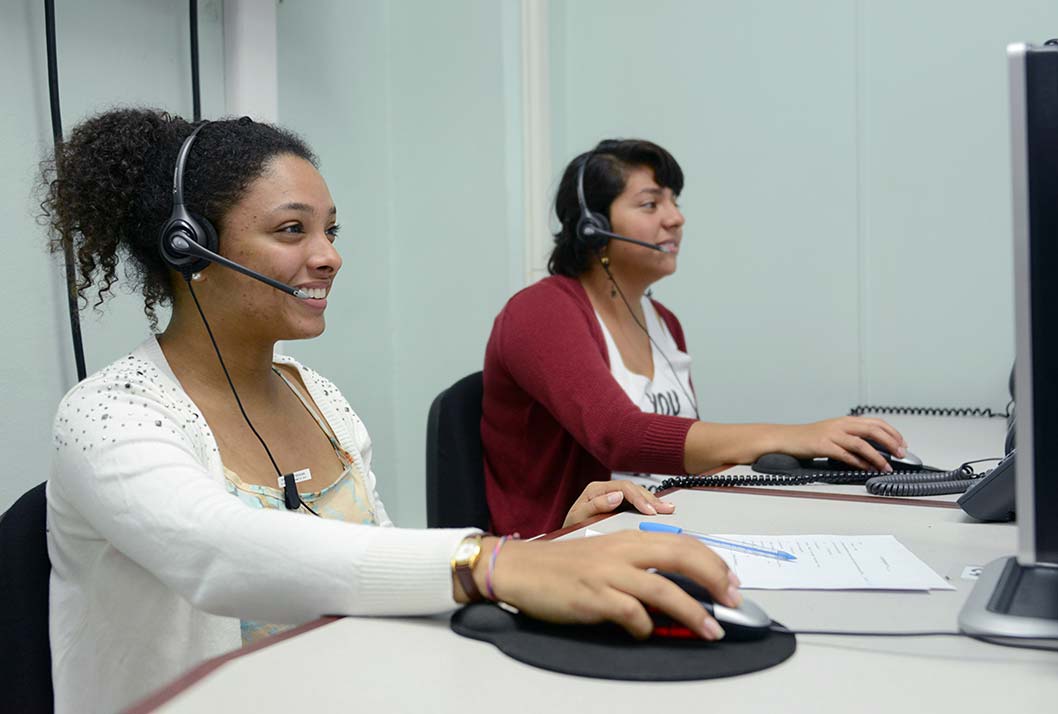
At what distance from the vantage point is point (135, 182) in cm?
116

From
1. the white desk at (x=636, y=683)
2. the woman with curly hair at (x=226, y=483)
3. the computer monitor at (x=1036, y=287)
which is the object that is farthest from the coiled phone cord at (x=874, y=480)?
the computer monitor at (x=1036, y=287)

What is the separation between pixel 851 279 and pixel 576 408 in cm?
115

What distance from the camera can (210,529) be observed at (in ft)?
2.51

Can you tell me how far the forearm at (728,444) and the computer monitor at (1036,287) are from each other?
32.2 inches

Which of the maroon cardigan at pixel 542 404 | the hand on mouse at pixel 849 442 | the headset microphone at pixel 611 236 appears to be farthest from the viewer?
the headset microphone at pixel 611 236

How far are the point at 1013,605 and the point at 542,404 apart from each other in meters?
1.06

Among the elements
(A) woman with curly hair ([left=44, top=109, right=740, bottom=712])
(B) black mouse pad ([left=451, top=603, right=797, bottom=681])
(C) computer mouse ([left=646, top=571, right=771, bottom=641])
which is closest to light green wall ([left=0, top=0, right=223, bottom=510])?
(A) woman with curly hair ([left=44, top=109, right=740, bottom=712])

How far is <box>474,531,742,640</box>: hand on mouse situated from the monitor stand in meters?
0.18

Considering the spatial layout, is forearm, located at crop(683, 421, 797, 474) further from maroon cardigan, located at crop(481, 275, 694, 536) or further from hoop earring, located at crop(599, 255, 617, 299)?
hoop earring, located at crop(599, 255, 617, 299)

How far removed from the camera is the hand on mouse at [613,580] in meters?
0.65

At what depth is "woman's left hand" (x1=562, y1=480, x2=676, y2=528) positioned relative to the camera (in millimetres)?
1119

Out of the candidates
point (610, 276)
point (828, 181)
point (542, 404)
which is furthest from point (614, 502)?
point (828, 181)

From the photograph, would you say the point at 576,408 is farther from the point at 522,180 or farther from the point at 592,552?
the point at 522,180

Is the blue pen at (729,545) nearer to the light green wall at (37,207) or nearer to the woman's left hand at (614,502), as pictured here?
the woman's left hand at (614,502)
